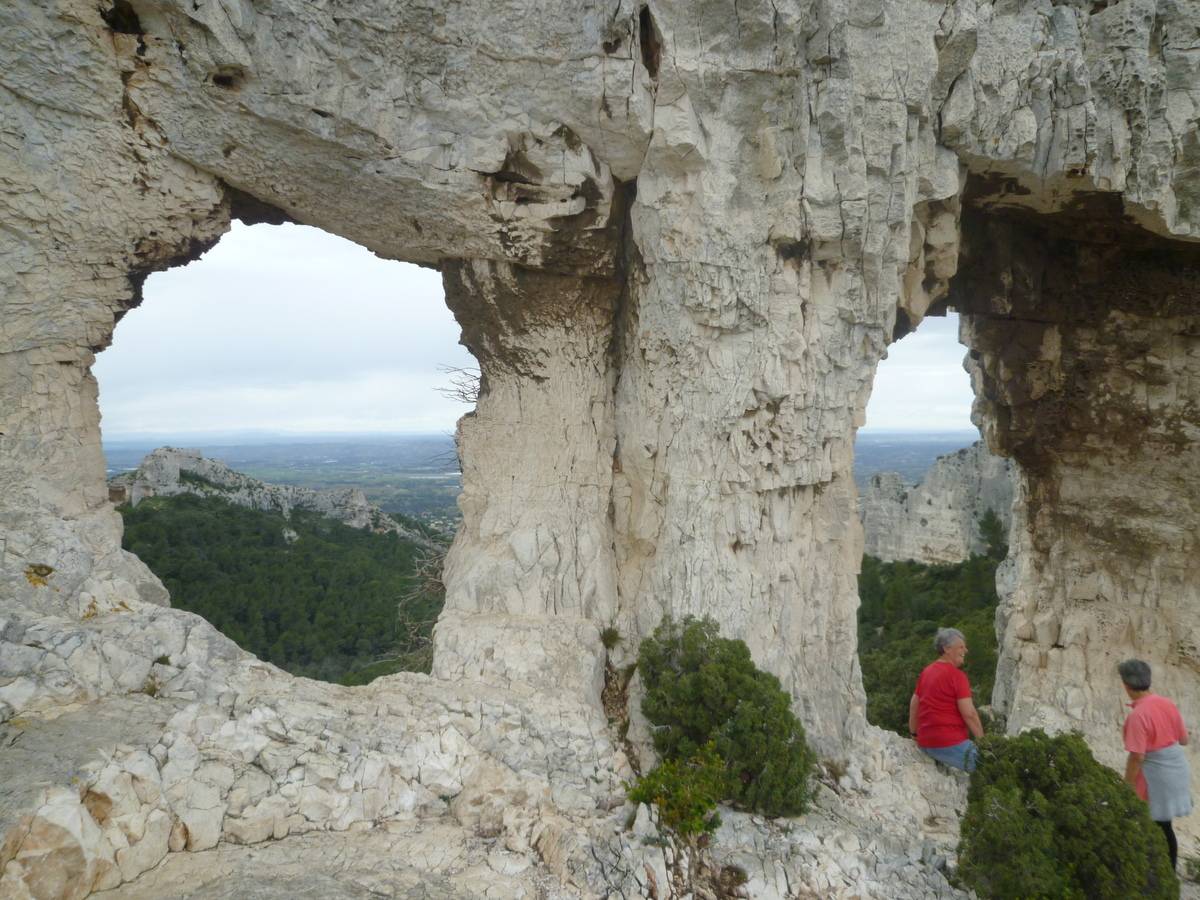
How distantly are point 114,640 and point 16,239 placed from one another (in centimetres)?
348

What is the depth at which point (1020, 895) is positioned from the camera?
4973mm

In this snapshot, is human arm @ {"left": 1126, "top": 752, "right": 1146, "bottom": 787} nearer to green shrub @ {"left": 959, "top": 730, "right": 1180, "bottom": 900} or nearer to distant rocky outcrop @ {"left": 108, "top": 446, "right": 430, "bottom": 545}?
green shrub @ {"left": 959, "top": 730, "right": 1180, "bottom": 900}

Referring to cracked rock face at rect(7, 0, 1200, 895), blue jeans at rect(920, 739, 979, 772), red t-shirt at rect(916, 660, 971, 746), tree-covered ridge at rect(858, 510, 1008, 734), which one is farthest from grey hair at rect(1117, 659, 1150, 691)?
tree-covered ridge at rect(858, 510, 1008, 734)

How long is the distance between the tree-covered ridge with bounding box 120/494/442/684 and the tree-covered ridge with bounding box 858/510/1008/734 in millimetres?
8851

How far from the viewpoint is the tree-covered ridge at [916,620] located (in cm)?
1209

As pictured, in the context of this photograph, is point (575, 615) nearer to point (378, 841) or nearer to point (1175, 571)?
point (378, 841)

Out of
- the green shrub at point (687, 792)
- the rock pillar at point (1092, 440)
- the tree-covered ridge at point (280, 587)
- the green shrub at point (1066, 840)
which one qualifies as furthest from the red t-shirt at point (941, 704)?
the tree-covered ridge at point (280, 587)

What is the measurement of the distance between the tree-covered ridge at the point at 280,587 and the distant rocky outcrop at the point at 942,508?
19.3 meters

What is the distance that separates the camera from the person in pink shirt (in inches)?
227

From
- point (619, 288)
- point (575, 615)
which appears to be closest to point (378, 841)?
point (575, 615)

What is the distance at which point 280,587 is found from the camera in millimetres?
17922

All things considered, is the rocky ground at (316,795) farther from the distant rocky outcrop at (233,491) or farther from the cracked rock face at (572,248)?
the distant rocky outcrop at (233,491)

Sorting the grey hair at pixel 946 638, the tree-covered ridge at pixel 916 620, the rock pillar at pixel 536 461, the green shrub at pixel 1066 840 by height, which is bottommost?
the tree-covered ridge at pixel 916 620

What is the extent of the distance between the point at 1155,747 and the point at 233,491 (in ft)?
92.0
